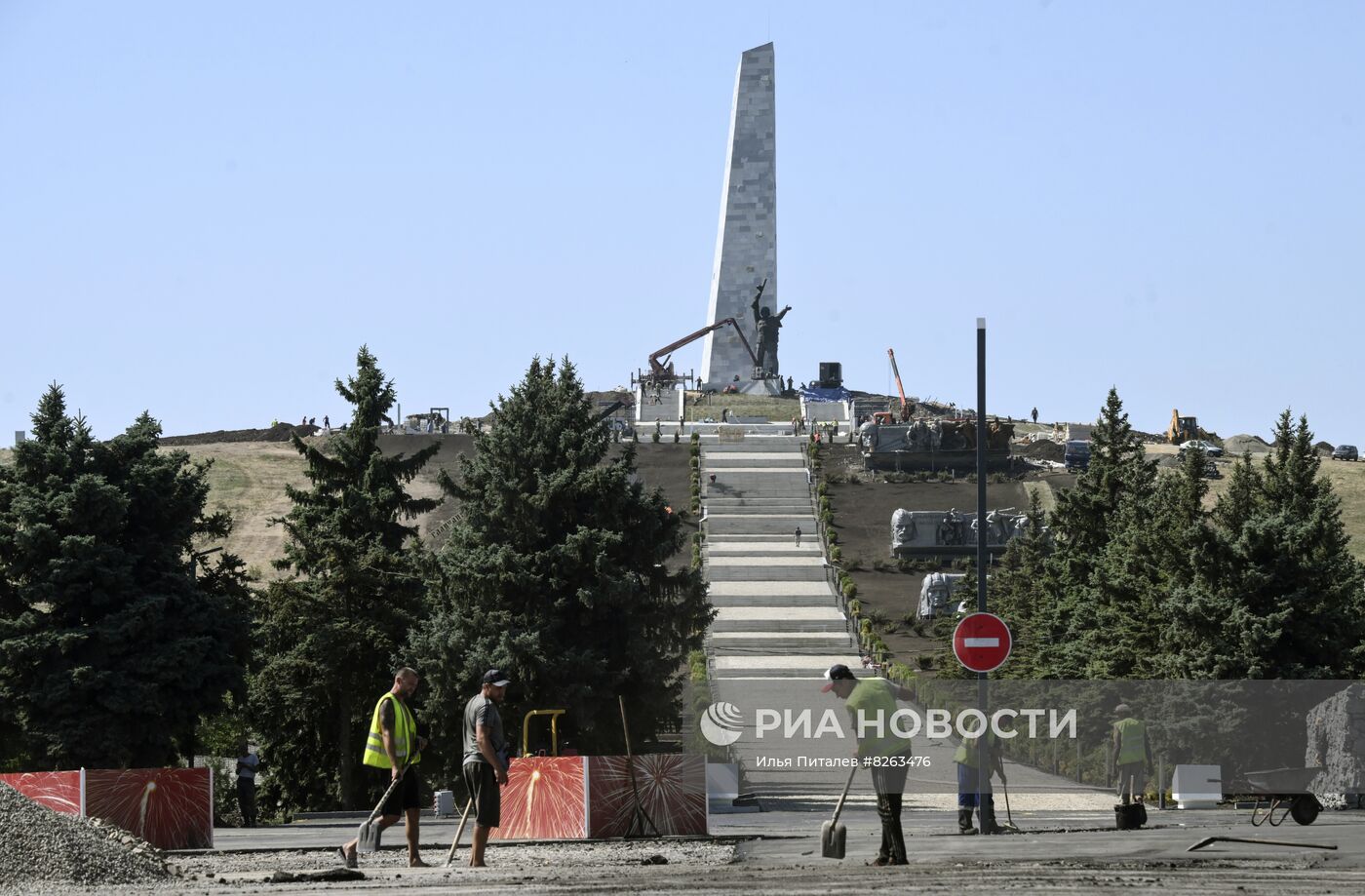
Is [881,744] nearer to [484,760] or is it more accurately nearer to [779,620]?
[484,760]

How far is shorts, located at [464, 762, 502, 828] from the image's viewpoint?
542 inches

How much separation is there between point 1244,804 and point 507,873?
521 inches

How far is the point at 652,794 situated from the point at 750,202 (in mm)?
91438

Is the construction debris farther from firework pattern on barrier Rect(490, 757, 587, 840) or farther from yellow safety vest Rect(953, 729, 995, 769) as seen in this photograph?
firework pattern on barrier Rect(490, 757, 587, 840)

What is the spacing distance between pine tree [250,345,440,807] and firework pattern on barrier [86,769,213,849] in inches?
598

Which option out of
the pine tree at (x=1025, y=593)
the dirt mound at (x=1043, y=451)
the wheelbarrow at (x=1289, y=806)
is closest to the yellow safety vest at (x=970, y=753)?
the wheelbarrow at (x=1289, y=806)

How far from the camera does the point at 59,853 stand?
13.3 m

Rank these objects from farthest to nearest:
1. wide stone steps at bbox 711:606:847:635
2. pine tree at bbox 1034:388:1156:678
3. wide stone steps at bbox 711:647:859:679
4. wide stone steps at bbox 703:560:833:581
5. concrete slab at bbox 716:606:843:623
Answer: wide stone steps at bbox 703:560:833:581
concrete slab at bbox 716:606:843:623
wide stone steps at bbox 711:606:847:635
wide stone steps at bbox 711:647:859:679
pine tree at bbox 1034:388:1156:678

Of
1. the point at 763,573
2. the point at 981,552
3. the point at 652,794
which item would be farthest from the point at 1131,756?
the point at 763,573

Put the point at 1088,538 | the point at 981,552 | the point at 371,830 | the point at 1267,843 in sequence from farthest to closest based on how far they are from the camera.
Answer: the point at 1088,538
the point at 981,552
the point at 1267,843
the point at 371,830

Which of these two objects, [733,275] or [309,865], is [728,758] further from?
[733,275]

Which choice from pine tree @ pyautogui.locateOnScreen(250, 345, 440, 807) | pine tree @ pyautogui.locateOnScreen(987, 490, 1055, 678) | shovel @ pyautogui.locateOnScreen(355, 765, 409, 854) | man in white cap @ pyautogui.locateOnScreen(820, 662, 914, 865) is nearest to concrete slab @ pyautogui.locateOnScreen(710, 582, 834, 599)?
pine tree @ pyautogui.locateOnScreen(987, 490, 1055, 678)

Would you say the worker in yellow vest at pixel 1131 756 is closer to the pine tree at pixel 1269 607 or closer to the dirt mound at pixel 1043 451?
the pine tree at pixel 1269 607

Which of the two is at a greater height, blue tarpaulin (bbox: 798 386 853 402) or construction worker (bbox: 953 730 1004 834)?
blue tarpaulin (bbox: 798 386 853 402)
